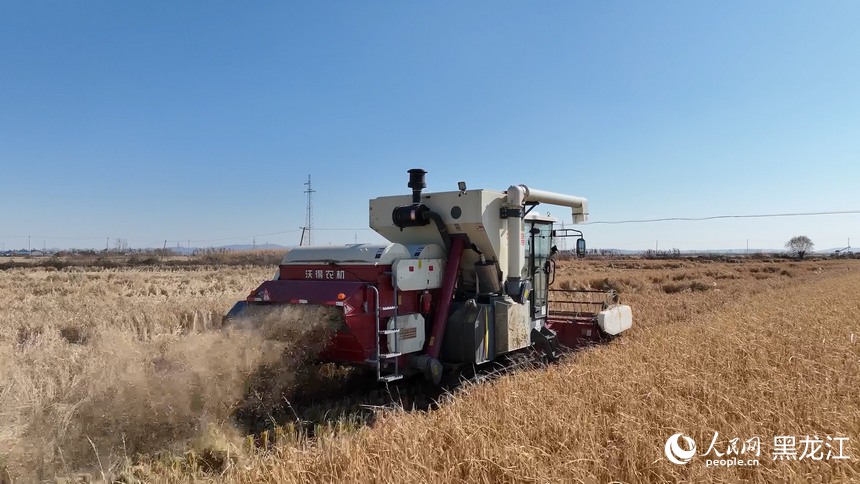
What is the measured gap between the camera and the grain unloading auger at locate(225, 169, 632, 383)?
20.1 ft

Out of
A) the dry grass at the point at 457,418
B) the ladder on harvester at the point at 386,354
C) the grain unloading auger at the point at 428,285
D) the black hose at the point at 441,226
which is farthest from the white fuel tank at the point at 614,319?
the ladder on harvester at the point at 386,354

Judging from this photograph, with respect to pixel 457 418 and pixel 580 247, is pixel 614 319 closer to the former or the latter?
pixel 580 247

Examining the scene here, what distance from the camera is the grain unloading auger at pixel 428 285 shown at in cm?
612

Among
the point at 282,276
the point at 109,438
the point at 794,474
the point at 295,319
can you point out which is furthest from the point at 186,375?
the point at 794,474

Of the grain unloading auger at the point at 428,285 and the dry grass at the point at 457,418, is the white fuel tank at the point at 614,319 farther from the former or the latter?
the dry grass at the point at 457,418

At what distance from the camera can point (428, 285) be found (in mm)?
6832

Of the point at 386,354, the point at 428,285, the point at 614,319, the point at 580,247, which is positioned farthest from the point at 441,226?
the point at 614,319

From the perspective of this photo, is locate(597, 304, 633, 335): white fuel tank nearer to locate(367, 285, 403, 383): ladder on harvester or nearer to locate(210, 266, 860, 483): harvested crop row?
locate(210, 266, 860, 483): harvested crop row

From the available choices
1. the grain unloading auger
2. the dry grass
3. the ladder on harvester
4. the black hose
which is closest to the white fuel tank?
the grain unloading auger

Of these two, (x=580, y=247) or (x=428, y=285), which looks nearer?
(x=428, y=285)

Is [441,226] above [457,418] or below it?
above

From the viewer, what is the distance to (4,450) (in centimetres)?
396

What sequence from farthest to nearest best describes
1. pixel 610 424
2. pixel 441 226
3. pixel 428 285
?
1. pixel 441 226
2. pixel 428 285
3. pixel 610 424

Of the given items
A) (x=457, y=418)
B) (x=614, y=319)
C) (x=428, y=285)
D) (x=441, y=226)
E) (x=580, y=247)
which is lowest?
(x=457, y=418)
